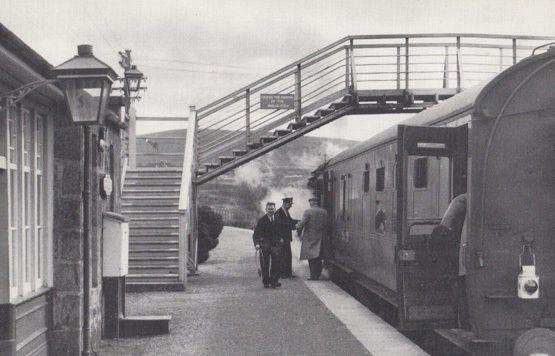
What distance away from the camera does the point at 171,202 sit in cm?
1697

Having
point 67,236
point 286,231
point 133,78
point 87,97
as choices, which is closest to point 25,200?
point 67,236

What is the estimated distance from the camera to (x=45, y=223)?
7.95 metres

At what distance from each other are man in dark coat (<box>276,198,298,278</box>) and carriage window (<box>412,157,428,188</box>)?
7.20 meters

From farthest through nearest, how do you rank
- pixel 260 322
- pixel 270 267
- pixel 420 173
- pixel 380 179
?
pixel 270 267
pixel 380 179
pixel 260 322
pixel 420 173

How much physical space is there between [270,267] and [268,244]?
1.44 feet

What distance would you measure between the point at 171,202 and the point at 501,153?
406 inches

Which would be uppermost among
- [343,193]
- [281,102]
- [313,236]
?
[281,102]

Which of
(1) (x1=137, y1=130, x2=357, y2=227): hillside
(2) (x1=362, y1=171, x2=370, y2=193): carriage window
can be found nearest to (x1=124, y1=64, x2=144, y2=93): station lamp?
(2) (x1=362, y1=171, x2=370, y2=193): carriage window

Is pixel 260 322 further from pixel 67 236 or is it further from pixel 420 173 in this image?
pixel 67 236

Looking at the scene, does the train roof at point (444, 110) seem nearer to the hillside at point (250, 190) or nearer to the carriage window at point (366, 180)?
the carriage window at point (366, 180)

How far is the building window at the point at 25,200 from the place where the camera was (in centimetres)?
680

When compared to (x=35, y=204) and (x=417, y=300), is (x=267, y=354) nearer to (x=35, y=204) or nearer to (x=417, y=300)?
(x=417, y=300)

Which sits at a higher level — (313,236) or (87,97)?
(87,97)

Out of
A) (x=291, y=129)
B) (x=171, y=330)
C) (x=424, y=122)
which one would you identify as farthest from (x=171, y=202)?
(x=424, y=122)
